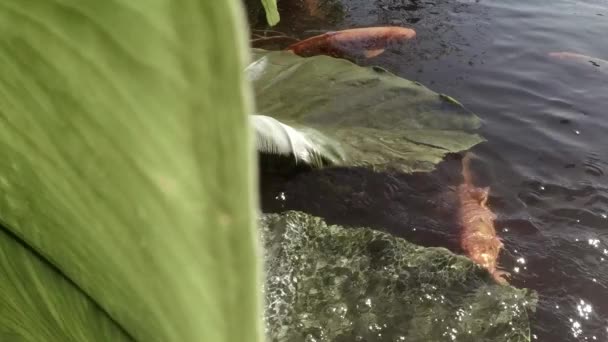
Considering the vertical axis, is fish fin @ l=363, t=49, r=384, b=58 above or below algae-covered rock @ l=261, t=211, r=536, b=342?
above

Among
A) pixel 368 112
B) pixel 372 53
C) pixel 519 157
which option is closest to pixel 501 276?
pixel 519 157

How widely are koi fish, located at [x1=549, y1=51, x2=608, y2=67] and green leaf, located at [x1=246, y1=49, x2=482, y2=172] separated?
1807 mm

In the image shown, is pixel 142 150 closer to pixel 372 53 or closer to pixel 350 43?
pixel 372 53

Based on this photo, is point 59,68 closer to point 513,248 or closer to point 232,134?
point 232,134

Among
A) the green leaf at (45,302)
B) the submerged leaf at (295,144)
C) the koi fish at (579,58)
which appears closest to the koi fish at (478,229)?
the submerged leaf at (295,144)

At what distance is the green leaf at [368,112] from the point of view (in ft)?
12.7

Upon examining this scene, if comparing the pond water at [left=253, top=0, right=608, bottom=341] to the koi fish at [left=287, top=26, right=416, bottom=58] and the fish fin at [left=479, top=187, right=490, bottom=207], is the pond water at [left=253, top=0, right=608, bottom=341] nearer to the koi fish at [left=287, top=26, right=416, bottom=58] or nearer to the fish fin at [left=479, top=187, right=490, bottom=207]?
the fish fin at [left=479, top=187, right=490, bottom=207]

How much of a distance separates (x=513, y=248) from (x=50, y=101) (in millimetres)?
3175

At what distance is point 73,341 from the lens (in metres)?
0.36

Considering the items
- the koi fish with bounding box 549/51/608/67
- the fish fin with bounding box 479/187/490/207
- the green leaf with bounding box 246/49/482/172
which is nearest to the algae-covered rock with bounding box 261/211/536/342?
the fish fin with bounding box 479/187/490/207

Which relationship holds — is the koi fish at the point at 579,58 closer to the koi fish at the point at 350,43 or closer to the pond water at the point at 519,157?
the pond water at the point at 519,157

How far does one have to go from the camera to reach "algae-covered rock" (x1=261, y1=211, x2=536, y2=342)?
7.79ft

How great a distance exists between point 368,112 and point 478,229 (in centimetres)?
150

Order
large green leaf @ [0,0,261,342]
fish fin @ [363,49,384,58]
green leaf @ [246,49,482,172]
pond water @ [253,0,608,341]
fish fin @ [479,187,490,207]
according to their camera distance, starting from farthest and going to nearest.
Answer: fish fin @ [363,49,384,58] < green leaf @ [246,49,482,172] < fish fin @ [479,187,490,207] < pond water @ [253,0,608,341] < large green leaf @ [0,0,261,342]
